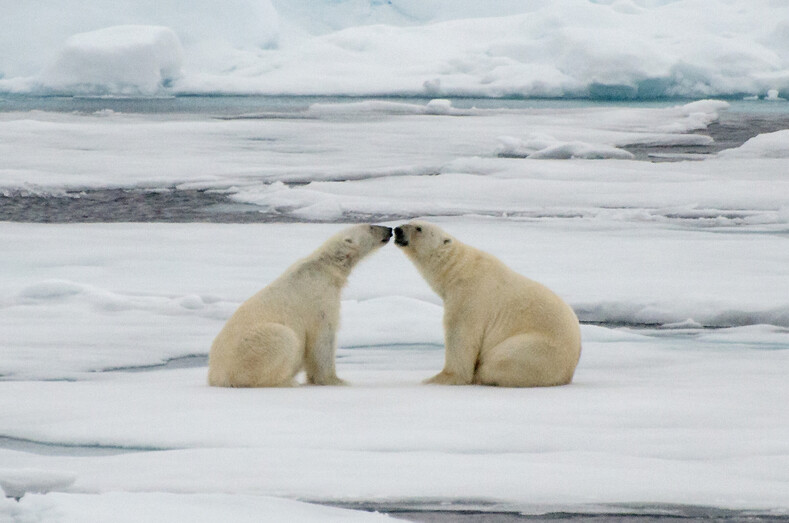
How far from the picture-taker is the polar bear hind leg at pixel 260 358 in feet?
11.4

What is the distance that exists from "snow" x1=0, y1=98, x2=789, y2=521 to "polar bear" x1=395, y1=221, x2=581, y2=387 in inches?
4.7

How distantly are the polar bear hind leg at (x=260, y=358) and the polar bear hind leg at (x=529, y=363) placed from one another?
742 millimetres

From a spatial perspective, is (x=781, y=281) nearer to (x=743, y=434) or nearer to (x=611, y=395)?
(x=611, y=395)

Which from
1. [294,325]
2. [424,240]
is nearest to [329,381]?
[294,325]

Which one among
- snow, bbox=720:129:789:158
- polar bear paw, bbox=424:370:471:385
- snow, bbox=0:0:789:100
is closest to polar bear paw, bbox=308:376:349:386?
polar bear paw, bbox=424:370:471:385

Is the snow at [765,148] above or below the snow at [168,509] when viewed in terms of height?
above

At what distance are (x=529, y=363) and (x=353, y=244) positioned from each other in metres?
0.81

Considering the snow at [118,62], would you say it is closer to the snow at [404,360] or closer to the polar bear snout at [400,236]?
the snow at [404,360]

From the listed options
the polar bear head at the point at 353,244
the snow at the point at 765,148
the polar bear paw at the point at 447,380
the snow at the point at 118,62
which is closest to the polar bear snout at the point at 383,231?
the polar bear head at the point at 353,244

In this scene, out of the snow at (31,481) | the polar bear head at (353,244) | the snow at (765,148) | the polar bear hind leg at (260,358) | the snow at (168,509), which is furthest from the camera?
the snow at (765,148)

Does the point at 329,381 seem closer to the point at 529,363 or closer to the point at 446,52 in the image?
the point at 529,363

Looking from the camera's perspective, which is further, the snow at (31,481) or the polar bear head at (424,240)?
the polar bear head at (424,240)

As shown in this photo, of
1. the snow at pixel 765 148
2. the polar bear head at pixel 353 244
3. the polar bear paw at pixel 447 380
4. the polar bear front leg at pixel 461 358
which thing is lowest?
the polar bear paw at pixel 447 380

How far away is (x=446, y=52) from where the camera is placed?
35594 mm
